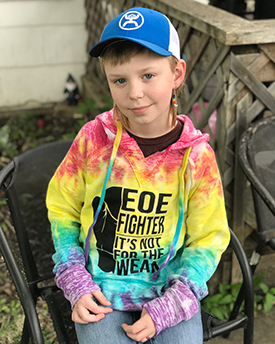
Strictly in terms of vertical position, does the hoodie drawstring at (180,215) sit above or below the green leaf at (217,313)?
above

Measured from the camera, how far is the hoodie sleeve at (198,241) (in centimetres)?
141

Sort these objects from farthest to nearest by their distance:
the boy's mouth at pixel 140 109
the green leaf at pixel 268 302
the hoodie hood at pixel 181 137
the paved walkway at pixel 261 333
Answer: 1. the green leaf at pixel 268 302
2. the paved walkway at pixel 261 333
3. the hoodie hood at pixel 181 137
4. the boy's mouth at pixel 140 109

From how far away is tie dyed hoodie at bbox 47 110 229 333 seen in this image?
147 cm

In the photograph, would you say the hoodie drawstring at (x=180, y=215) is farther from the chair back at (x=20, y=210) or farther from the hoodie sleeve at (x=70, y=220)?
the chair back at (x=20, y=210)

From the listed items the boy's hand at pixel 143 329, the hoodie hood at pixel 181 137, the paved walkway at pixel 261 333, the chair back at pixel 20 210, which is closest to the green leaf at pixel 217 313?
the paved walkway at pixel 261 333

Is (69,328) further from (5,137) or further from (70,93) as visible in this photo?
(70,93)

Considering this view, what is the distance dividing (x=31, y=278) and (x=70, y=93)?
137 inches

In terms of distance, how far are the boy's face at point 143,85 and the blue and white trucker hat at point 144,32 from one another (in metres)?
0.04

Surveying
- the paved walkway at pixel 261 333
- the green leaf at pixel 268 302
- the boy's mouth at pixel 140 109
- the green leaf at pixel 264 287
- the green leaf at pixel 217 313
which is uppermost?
the boy's mouth at pixel 140 109

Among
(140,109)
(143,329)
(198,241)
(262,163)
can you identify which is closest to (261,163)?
(262,163)

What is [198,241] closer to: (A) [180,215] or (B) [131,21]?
(A) [180,215]

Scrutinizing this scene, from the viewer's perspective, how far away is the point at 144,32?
49.4 inches

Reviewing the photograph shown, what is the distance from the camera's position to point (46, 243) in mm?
3053

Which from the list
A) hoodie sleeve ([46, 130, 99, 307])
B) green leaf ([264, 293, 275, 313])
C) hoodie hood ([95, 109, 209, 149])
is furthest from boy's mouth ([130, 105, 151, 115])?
green leaf ([264, 293, 275, 313])
